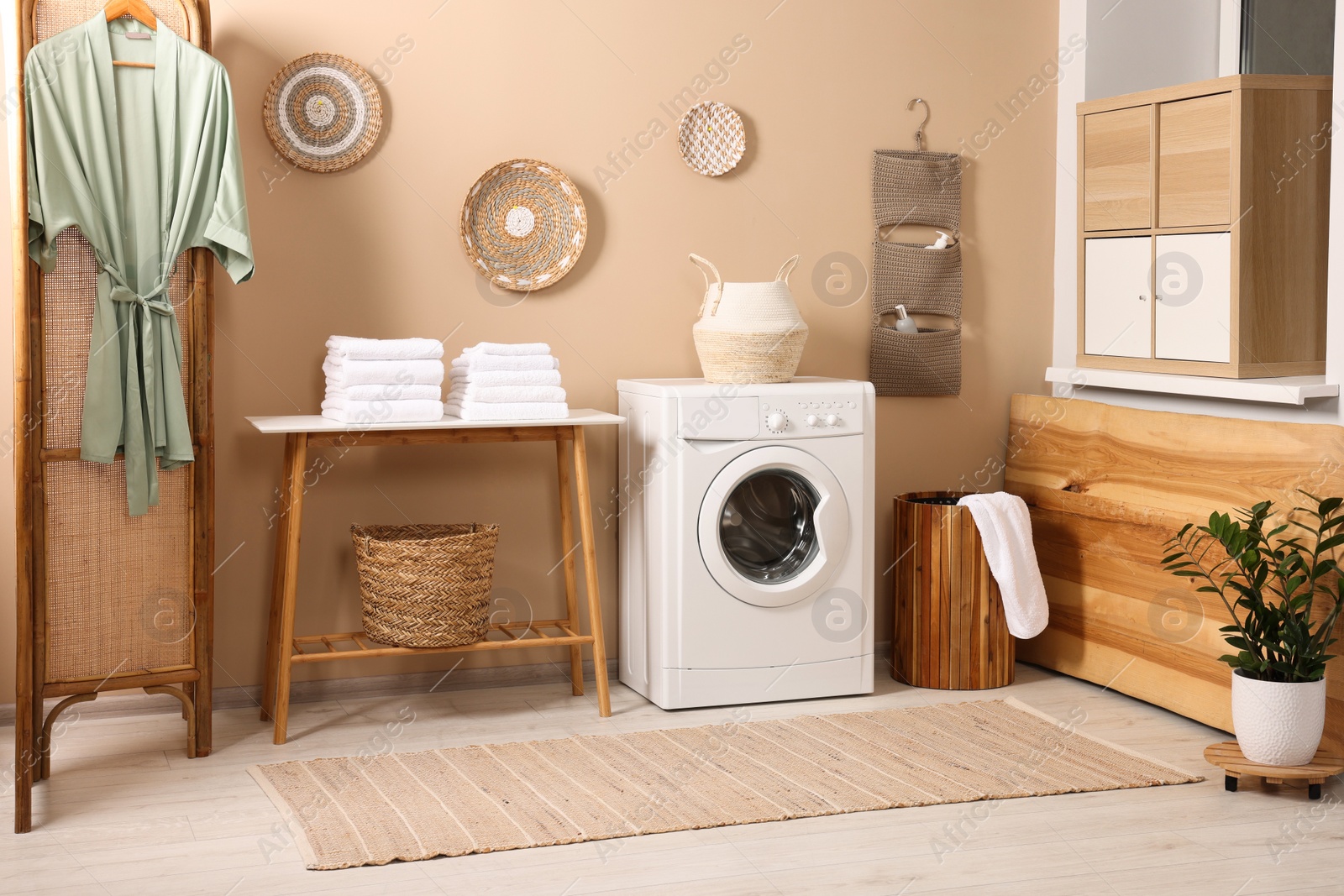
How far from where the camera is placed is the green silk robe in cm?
266

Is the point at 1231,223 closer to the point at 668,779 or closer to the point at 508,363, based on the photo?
the point at 508,363

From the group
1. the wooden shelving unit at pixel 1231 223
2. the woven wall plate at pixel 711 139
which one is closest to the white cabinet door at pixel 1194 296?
the wooden shelving unit at pixel 1231 223

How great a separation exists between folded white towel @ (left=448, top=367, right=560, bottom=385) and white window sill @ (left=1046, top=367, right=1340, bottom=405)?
5.39ft

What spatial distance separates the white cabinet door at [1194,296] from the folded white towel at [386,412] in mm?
2012

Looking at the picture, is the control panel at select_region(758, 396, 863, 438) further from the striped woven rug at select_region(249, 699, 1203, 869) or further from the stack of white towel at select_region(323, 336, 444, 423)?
the stack of white towel at select_region(323, 336, 444, 423)

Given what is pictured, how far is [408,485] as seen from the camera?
344cm

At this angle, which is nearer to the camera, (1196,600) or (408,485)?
(1196,600)

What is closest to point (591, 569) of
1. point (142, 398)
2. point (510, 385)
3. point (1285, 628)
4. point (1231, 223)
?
point (510, 385)

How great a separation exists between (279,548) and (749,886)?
62.8 inches

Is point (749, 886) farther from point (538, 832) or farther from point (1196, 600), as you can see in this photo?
point (1196, 600)

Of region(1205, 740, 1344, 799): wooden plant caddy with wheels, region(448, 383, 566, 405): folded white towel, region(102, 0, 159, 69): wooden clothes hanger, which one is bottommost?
region(1205, 740, 1344, 799): wooden plant caddy with wheels

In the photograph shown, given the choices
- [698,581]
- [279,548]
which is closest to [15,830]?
[279,548]

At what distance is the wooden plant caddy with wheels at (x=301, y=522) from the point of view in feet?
9.82

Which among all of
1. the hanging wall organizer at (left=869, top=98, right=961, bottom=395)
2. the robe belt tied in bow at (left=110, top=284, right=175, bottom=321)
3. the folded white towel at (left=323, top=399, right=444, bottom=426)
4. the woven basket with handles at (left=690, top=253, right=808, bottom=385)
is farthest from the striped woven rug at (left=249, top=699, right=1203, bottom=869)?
the hanging wall organizer at (left=869, top=98, right=961, bottom=395)
